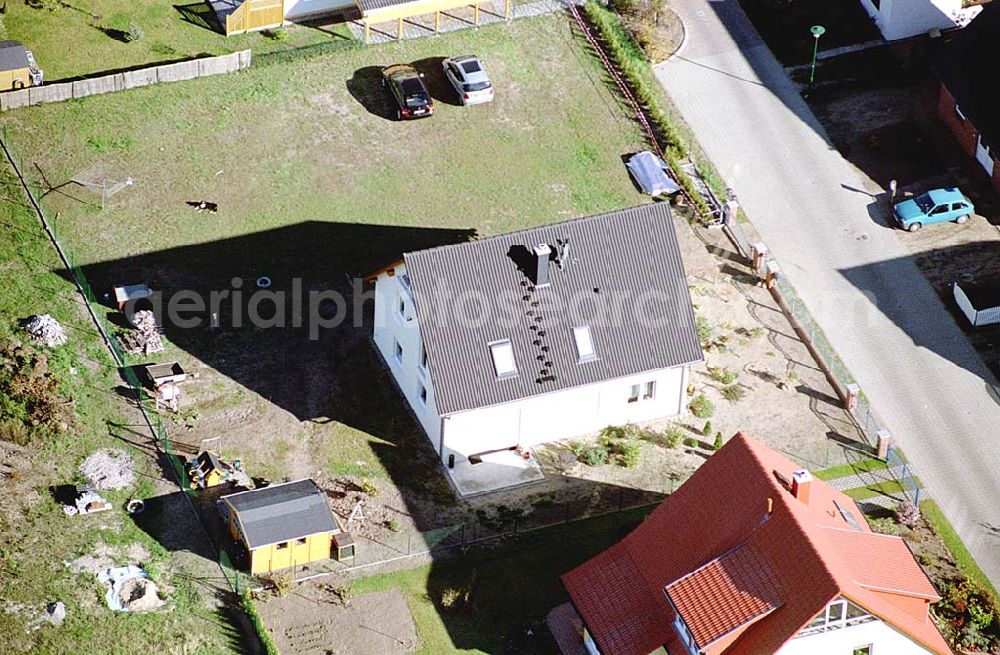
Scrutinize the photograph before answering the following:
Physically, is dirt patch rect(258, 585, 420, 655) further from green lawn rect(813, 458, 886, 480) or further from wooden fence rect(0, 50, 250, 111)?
wooden fence rect(0, 50, 250, 111)

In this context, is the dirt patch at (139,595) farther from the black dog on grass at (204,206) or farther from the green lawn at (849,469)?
the green lawn at (849,469)

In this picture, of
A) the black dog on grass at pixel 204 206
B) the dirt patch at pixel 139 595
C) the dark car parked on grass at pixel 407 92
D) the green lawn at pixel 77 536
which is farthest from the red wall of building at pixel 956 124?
the dirt patch at pixel 139 595

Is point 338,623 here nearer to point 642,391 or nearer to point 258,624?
point 258,624

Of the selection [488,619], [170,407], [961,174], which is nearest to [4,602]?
[170,407]

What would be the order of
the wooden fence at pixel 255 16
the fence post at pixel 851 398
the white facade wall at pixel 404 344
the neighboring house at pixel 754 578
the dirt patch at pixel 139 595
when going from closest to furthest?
the neighboring house at pixel 754 578, the dirt patch at pixel 139 595, the white facade wall at pixel 404 344, the fence post at pixel 851 398, the wooden fence at pixel 255 16

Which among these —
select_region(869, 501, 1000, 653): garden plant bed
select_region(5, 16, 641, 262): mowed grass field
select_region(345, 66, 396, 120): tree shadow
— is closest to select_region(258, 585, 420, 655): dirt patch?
select_region(869, 501, 1000, 653): garden plant bed

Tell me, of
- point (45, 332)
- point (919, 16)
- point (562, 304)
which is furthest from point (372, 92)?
point (919, 16)
